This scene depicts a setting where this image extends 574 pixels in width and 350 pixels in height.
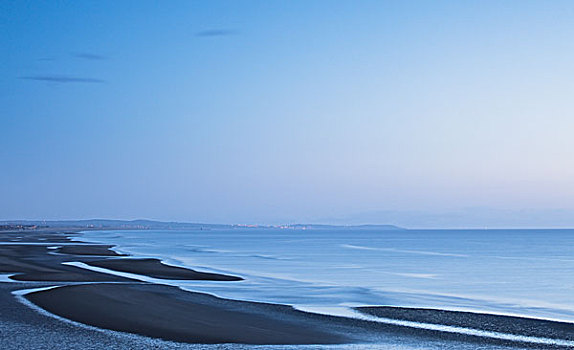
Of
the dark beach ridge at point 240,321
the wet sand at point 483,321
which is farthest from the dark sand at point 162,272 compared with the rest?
the wet sand at point 483,321

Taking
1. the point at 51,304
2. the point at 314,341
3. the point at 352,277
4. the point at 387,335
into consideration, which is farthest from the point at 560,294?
the point at 51,304

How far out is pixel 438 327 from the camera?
19156 millimetres

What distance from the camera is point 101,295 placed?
81.8ft

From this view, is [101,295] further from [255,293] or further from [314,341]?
[314,341]

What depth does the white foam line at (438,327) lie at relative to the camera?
17.0m

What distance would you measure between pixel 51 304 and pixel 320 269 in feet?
94.4

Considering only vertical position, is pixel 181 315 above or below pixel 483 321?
above

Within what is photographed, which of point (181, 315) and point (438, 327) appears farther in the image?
point (181, 315)

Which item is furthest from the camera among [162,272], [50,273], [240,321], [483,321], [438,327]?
[162,272]

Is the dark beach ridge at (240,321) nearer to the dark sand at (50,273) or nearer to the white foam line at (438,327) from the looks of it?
the white foam line at (438,327)

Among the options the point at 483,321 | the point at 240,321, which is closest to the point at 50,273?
the point at 240,321

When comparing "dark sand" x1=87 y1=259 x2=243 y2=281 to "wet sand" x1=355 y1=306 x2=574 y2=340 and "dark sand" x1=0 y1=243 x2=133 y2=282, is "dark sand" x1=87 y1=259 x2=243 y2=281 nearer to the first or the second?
"dark sand" x1=0 y1=243 x2=133 y2=282

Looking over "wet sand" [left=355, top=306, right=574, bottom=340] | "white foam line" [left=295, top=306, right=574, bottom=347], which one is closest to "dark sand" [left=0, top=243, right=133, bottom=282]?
"white foam line" [left=295, top=306, right=574, bottom=347]

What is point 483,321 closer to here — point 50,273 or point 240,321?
point 240,321
